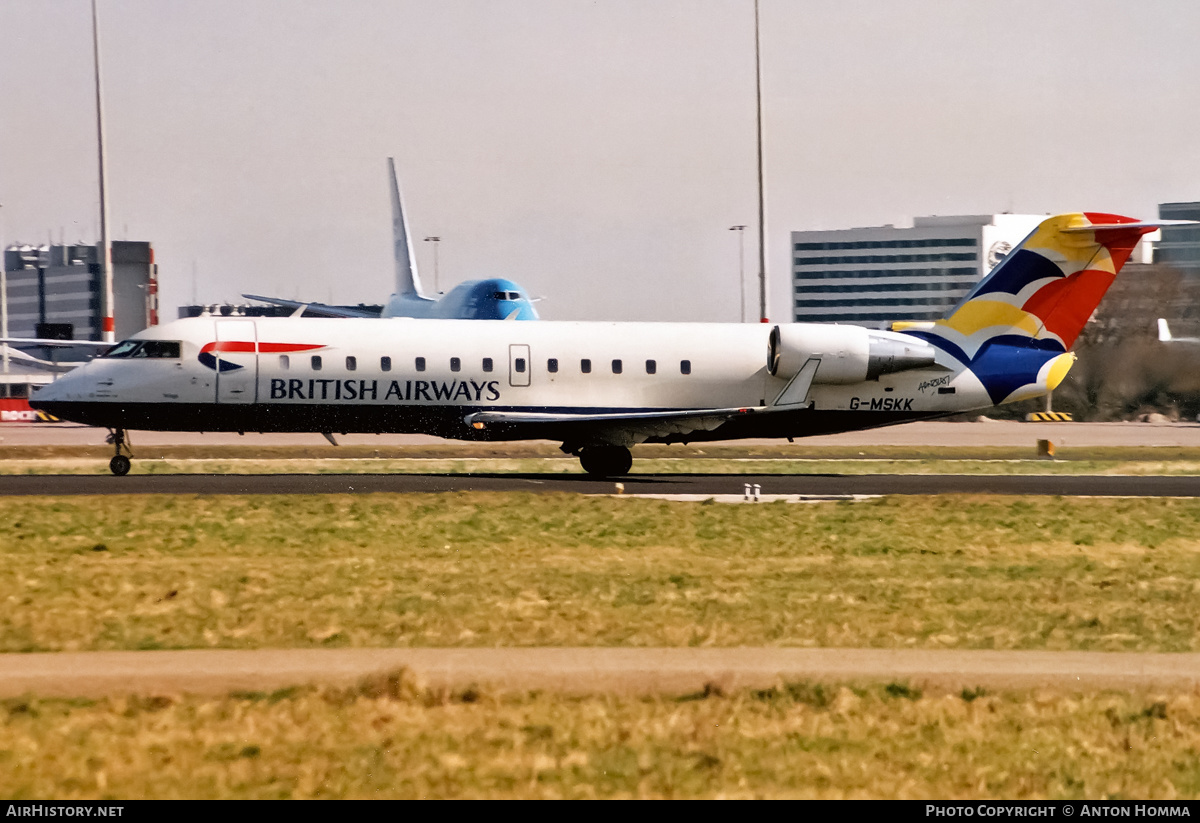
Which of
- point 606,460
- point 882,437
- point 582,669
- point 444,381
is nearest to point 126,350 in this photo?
point 444,381

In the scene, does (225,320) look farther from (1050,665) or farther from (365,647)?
(1050,665)

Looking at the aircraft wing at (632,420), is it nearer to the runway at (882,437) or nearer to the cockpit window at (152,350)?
the cockpit window at (152,350)

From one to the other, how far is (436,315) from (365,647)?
87.1 m

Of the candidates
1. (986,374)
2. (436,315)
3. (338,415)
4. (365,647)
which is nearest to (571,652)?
(365,647)

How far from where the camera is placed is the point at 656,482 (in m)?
32.1

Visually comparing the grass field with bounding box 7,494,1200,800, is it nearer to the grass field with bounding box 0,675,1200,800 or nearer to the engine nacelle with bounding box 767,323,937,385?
the grass field with bounding box 0,675,1200,800

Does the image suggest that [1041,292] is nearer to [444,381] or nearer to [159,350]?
[444,381]

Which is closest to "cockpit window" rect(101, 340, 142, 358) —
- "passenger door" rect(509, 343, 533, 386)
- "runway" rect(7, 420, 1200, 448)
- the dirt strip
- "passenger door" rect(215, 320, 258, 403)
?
"passenger door" rect(215, 320, 258, 403)

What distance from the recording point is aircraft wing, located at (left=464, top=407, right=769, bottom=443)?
31594 mm

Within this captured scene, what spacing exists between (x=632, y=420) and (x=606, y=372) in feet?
4.10

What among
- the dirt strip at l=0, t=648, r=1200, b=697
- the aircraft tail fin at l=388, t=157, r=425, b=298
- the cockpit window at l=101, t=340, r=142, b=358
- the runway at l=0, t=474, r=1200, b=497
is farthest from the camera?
the aircraft tail fin at l=388, t=157, r=425, b=298

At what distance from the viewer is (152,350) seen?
102ft

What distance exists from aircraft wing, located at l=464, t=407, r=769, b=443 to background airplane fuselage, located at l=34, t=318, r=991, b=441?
15cm

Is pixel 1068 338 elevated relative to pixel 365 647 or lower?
elevated
